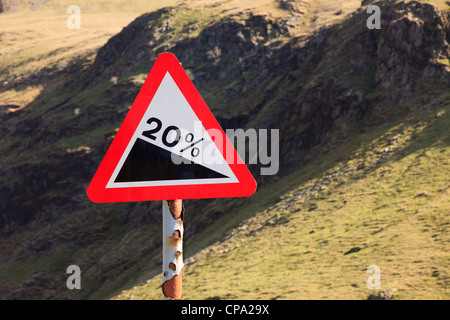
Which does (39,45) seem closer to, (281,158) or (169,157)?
(281,158)

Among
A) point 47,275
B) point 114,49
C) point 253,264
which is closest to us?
point 253,264

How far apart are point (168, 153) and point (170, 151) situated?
0.02m

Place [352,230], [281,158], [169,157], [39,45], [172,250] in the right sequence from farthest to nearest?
[39,45] < [281,158] < [352,230] < [169,157] < [172,250]

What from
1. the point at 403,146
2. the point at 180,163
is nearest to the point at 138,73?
the point at 403,146

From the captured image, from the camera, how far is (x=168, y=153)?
13.0ft

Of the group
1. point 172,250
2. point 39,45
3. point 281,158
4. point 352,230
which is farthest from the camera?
point 39,45

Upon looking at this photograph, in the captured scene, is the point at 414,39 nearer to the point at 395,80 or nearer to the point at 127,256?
the point at 395,80

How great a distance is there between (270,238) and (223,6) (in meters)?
81.3

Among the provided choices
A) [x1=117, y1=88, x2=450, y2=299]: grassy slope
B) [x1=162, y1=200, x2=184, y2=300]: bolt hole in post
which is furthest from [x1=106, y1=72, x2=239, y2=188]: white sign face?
[x1=117, y1=88, x2=450, y2=299]: grassy slope

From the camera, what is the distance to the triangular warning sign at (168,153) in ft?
12.7

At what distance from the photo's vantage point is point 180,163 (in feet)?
12.9

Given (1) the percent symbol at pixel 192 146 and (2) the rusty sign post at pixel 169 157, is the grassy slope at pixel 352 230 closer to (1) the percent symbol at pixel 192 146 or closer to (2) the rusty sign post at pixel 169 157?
(2) the rusty sign post at pixel 169 157

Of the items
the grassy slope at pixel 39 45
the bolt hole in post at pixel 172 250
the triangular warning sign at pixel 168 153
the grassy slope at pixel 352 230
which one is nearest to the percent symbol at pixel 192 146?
the triangular warning sign at pixel 168 153

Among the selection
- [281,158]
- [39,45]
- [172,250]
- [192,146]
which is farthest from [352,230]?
[39,45]
